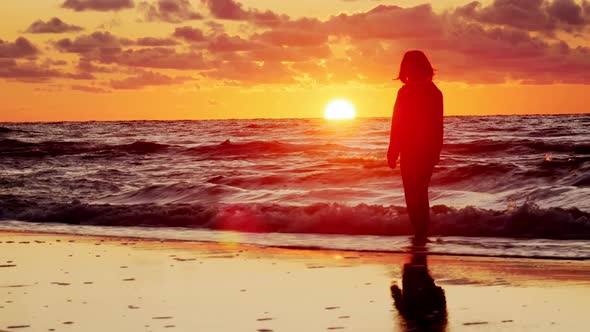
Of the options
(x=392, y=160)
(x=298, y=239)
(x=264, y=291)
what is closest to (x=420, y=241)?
(x=392, y=160)

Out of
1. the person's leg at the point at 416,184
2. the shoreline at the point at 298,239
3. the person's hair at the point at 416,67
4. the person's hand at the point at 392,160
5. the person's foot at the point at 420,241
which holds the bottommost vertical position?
the shoreline at the point at 298,239

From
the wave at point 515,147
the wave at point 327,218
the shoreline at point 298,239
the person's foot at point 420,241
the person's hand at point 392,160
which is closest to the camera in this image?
the shoreline at point 298,239

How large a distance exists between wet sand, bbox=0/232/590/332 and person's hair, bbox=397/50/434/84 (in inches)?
83.6

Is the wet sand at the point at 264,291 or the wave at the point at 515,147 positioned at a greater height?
the wave at the point at 515,147

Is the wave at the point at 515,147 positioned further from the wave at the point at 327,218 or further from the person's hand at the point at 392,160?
the person's hand at the point at 392,160

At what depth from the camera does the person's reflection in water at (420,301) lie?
6.03 meters

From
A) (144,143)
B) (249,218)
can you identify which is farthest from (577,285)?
(144,143)

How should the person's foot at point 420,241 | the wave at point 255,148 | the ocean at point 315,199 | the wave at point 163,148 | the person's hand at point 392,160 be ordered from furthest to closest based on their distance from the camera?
the wave at point 163,148 → the wave at point 255,148 → the ocean at point 315,199 → the person's foot at point 420,241 → the person's hand at point 392,160

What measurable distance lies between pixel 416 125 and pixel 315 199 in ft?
21.3

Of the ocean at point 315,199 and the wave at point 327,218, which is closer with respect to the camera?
the ocean at point 315,199

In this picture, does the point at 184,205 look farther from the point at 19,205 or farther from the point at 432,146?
the point at 432,146

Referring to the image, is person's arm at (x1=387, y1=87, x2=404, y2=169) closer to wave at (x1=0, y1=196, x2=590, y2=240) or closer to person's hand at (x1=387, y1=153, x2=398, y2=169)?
person's hand at (x1=387, y1=153, x2=398, y2=169)

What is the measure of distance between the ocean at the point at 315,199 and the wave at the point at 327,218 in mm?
20

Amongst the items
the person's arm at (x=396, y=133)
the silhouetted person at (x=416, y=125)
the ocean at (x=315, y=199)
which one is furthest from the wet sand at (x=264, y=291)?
the ocean at (x=315, y=199)
